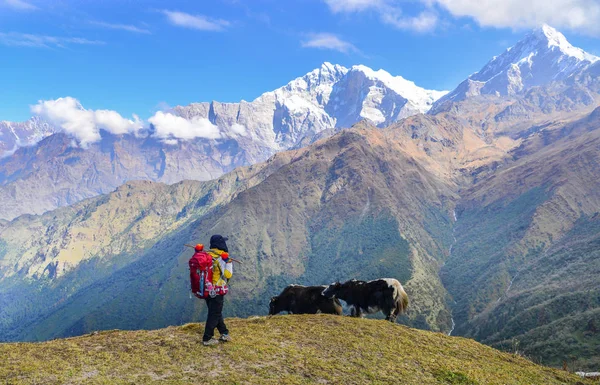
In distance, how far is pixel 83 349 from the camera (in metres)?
17.0

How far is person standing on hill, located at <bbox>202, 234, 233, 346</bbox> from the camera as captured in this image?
18.1 m

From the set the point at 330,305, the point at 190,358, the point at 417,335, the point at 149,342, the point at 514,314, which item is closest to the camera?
the point at 190,358

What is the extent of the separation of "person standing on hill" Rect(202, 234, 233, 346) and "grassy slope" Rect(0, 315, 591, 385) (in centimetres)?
63

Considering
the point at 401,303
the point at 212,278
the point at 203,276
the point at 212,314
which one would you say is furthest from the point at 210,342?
the point at 401,303

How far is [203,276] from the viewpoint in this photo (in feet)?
58.6

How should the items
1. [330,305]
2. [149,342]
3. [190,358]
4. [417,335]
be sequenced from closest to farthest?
[190,358]
[149,342]
[417,335]
[330,305]

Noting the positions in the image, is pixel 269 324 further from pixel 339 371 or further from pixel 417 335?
pixel 417 335

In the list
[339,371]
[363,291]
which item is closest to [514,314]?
[363,291]

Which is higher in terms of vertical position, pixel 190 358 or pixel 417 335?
pixel 190 358

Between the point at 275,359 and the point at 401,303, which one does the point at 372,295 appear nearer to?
the point at 401,303

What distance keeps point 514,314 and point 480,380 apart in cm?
21382

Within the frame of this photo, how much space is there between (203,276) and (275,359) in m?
5.01

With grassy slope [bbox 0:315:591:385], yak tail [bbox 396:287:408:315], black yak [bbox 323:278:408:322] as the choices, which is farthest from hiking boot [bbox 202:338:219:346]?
yak tail [bbox 396:287:408:315]

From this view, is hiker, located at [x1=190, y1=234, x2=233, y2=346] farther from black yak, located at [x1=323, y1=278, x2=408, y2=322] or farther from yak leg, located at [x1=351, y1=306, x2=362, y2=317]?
yak leg, located at [x1=351, y1=306, x2=362, y2=317]
